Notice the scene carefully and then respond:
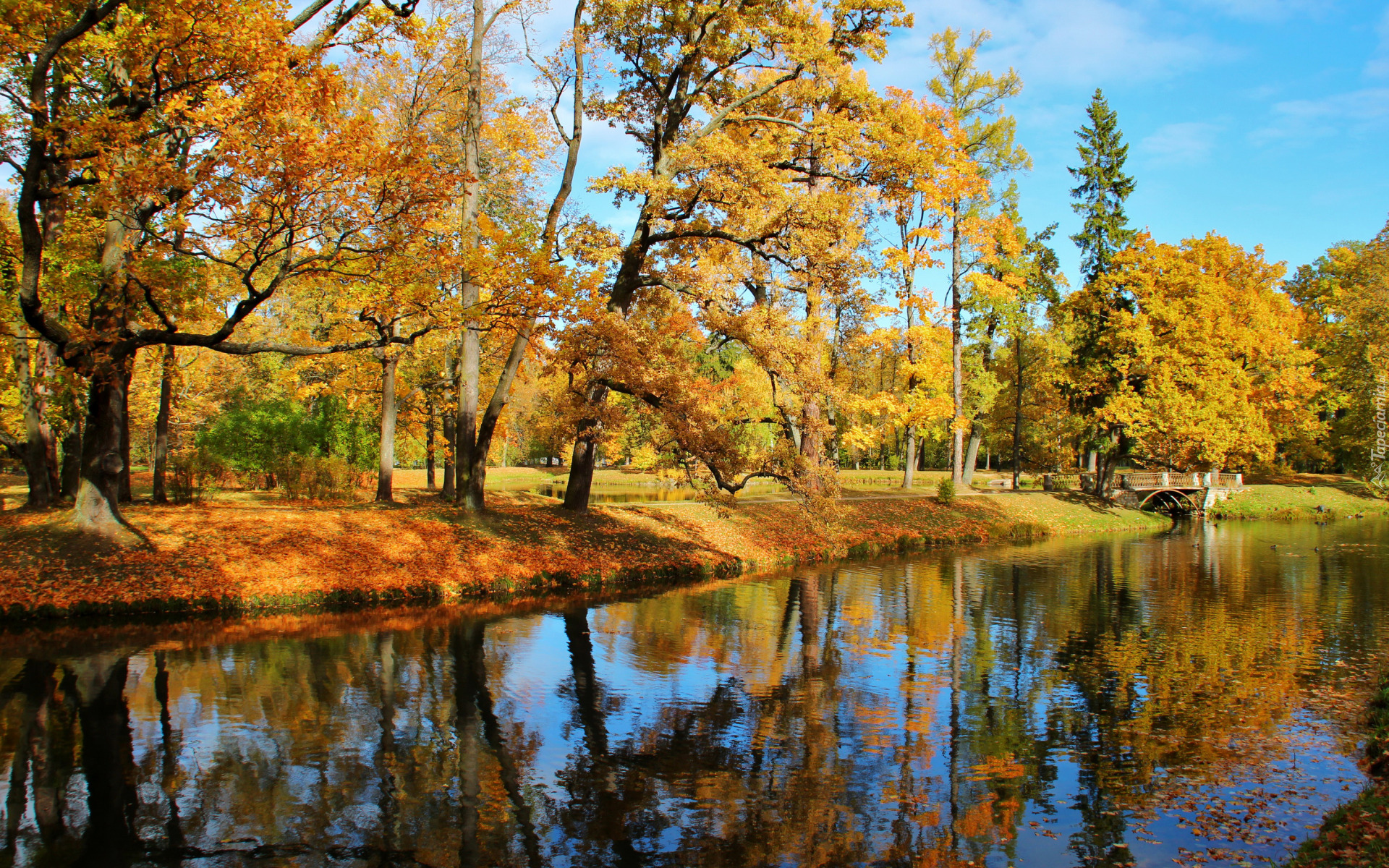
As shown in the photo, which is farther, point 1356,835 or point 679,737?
point 679,737

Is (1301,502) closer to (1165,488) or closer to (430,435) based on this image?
(1165,488)

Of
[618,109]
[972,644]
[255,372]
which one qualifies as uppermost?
[618,109]

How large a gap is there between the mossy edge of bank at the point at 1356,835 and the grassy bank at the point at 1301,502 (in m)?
39.9

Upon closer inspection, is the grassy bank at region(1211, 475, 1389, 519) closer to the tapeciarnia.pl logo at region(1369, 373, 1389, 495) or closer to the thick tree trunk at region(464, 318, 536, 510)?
the tapeciarnia.pl logo at region(1369, 373, 1389, 495)

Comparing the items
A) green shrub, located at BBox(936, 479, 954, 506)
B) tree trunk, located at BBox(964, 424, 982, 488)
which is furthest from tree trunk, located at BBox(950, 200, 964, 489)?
tree trunk, located at BBox(964, 424, 982, 488)

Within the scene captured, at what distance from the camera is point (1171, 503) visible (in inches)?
1698

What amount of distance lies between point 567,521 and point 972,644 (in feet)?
35.6

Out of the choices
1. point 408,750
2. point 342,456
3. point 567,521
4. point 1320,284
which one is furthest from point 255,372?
point 1320,284

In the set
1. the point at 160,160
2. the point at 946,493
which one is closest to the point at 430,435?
the point at 946,493

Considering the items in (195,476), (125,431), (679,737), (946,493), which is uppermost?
(125,431)

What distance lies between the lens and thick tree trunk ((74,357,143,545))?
14.6 metres

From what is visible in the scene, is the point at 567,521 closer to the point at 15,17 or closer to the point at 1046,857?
the point at 15,17

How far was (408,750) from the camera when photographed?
831 centimetres

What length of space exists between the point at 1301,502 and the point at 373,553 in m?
46.9
